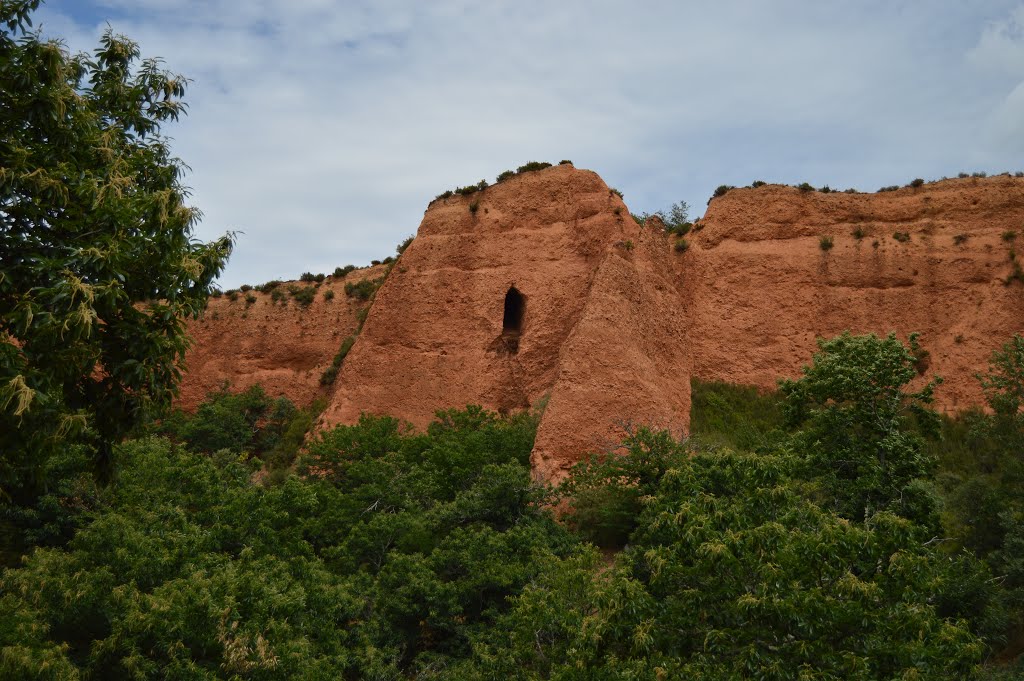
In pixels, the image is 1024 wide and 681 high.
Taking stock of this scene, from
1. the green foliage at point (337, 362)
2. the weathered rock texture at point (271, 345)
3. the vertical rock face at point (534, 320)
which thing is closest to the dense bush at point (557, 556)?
the vertical rock face at point (534, 320)

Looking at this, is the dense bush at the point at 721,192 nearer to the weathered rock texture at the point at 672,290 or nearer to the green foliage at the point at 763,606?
the weathered rock texture at the point at 672,290

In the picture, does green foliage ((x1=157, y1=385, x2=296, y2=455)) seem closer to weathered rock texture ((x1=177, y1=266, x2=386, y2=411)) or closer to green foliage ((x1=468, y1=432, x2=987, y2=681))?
weathered rock texture ((x1=177, y1=266, x2=386, y2=411))

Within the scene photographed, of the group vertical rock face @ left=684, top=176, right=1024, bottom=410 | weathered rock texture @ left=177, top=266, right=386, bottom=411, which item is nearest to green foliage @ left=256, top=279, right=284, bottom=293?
weathered rock texture @ left=177, top=266, right=386, bottom=411

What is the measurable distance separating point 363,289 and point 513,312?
818 centimetres

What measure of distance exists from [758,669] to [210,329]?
3065cm

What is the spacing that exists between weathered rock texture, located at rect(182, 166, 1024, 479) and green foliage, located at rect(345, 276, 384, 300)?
5014 millimetres

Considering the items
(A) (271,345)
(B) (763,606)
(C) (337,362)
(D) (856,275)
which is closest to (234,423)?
(C) (337,362)

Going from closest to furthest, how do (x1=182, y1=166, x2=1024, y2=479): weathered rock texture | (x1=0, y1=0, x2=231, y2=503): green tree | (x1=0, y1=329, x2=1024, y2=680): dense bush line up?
(x1=0, y1=0, x2=231, y2=503): green tree < (x1=0, y1=329, x2=1024, y2=680): dense bush < (x1=182, y1=166, x2=1024, y2=479): weathered rock texture

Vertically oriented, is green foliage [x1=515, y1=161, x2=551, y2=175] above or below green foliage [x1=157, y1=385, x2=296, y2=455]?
above

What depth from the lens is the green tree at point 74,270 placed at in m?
8.08

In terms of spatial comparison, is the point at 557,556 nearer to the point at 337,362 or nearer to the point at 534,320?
the point at 534,320

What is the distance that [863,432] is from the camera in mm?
18547

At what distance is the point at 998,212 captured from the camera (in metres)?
30.2

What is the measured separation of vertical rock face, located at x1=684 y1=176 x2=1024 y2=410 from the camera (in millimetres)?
28586
